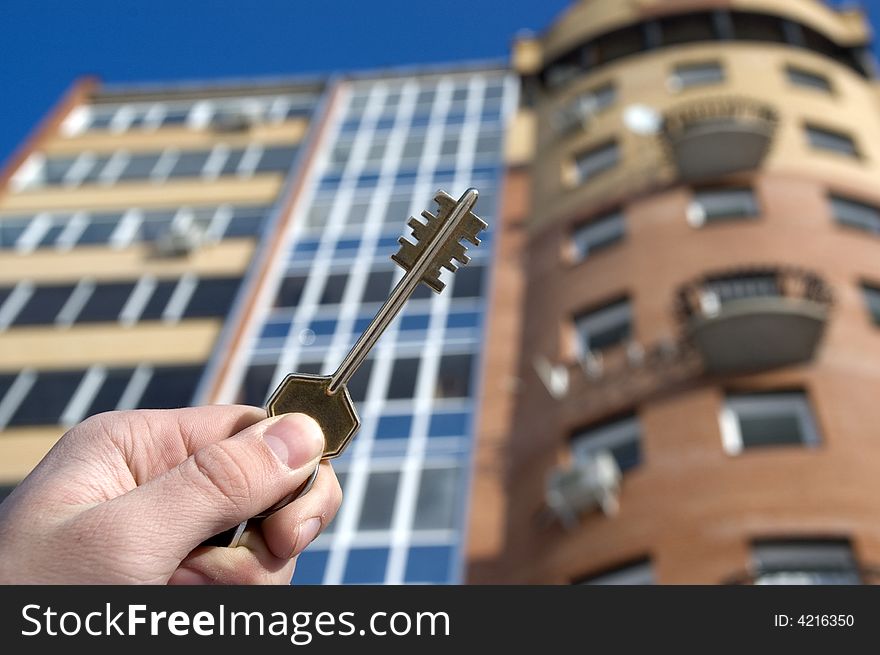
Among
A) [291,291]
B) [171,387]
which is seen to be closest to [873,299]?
[291,291]

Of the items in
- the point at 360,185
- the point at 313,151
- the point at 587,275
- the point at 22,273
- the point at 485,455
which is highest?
the point at 313,151

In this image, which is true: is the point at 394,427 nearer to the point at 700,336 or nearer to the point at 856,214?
the point at 700,336

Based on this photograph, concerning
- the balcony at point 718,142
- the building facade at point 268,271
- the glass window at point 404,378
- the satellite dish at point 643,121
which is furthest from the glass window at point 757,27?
the glass window at point 404,378

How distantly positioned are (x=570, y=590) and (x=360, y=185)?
90.7 feet

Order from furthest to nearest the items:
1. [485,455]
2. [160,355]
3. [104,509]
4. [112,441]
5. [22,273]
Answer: [22,273]
[160,355]
[485,455]
[112,441]
[104,509]

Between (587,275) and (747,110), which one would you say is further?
(747,110)

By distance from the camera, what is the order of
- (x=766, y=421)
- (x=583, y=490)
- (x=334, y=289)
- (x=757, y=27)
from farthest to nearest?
1. (x=757, y=27)
2. (x=334, y=289)
3. (x=766, y=421)
4. (x=583, y=490)

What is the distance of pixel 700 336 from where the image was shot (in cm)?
1648

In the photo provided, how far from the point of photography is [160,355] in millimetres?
23516

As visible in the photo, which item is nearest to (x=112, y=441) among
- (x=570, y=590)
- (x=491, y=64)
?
(x=570, y=590)

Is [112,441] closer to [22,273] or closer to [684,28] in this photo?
[22,273]

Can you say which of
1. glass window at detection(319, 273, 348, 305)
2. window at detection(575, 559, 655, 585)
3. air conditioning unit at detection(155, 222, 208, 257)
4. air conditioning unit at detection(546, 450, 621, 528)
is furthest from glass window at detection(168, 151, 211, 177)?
window at detection(575, 559, 655, 585)

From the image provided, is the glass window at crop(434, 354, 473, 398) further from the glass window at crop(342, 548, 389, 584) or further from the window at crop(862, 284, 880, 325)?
the window at crop(862, 284, 880, 325)

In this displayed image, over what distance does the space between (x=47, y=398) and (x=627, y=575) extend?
15.0 m
